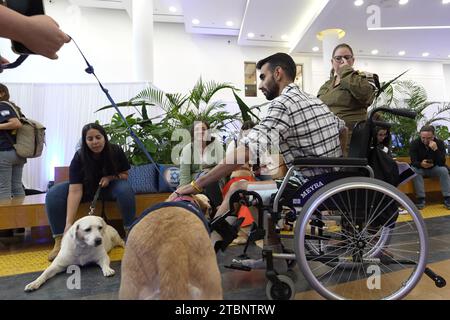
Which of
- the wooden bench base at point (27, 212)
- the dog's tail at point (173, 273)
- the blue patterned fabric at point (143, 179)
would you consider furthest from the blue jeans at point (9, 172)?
the dog's tail at point (173, 273)

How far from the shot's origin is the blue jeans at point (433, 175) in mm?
3840

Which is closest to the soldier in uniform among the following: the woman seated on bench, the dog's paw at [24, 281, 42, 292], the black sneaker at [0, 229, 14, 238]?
the woman seated on bench

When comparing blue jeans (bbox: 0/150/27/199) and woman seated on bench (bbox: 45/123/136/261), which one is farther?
blue jeans (bbox: 0/150/27/199)

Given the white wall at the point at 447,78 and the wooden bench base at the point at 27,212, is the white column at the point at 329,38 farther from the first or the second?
the wooden bench base at the point at 27,212

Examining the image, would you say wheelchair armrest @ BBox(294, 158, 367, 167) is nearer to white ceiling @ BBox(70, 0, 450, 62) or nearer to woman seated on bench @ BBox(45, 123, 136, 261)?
woman seated on bench @ BBox(45, 123, 136, 261)

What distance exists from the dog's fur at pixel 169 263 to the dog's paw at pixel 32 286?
123cm

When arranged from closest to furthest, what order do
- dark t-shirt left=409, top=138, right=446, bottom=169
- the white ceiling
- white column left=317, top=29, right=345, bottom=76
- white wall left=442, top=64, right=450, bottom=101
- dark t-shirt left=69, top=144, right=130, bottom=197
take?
dark t-shirt left=69, top=144, right=130, bottom=197
dark t-shirt left=409, top=138, right=446, bottom=169
the white ceiling
white column left=317, top=29, right=345, bottom=76
white wall left=442, top=64, right=450, bottom=101

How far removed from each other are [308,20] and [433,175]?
535cm

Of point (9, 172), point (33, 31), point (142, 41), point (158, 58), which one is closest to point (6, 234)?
point (9, 172)

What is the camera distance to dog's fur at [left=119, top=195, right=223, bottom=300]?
2.49ft

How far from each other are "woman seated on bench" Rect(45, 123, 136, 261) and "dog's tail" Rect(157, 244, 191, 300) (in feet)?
5.96

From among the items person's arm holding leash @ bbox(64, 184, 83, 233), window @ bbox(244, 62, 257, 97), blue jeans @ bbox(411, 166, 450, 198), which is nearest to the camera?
person's arm holding leash @ bbox(64, 184, 83, 233)

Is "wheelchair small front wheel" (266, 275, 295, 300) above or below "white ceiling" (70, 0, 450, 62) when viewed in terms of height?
below
